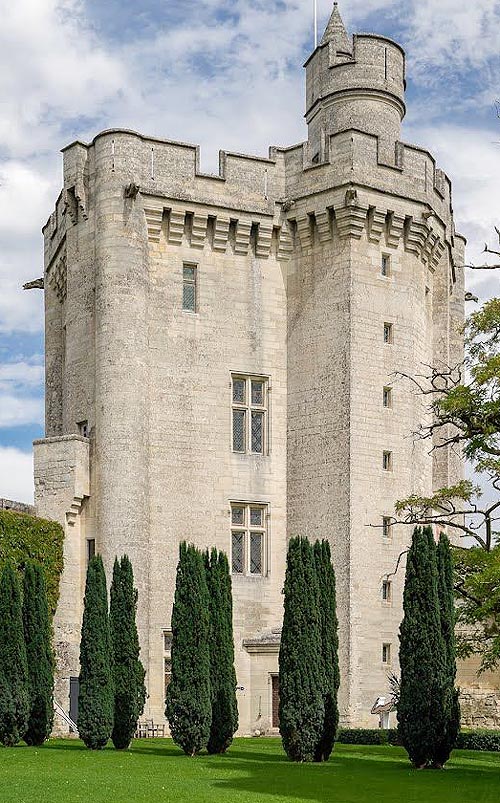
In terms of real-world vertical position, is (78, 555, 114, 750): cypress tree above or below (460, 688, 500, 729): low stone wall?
above

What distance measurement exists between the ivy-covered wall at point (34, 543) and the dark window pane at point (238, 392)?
21.4 ft

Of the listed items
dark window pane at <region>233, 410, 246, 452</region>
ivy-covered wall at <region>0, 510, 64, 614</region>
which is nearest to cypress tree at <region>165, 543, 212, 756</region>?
ivy-covered wall at <region>0, 510, 64, 614</region>

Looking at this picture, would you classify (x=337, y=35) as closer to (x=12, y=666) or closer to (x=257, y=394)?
(x=257, y=394)

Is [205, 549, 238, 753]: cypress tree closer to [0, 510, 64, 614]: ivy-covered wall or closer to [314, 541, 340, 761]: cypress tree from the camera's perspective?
[314, 541, 340, 761]: cypress tree

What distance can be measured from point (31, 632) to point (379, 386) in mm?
13398

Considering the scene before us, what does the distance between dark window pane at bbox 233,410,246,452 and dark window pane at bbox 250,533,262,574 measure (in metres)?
2.54

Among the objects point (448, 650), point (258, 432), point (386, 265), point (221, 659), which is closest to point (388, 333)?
point (386, 265)

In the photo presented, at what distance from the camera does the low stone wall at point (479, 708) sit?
36.4m

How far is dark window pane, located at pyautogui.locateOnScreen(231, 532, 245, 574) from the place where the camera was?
1454 inches

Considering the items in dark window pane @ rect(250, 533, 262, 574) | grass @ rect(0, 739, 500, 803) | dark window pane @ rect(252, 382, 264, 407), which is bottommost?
grass @ rect(0, 739, 500, 803)

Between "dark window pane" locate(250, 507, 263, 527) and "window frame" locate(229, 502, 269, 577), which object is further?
"dark window pane" locate(250, 507, 263, 527)

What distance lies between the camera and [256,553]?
123 ft

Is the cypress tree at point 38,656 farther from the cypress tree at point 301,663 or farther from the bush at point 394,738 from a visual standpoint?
the bush at point 394,738

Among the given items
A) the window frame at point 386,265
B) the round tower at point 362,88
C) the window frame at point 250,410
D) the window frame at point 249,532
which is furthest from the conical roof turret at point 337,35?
the window frame at point 249,532
